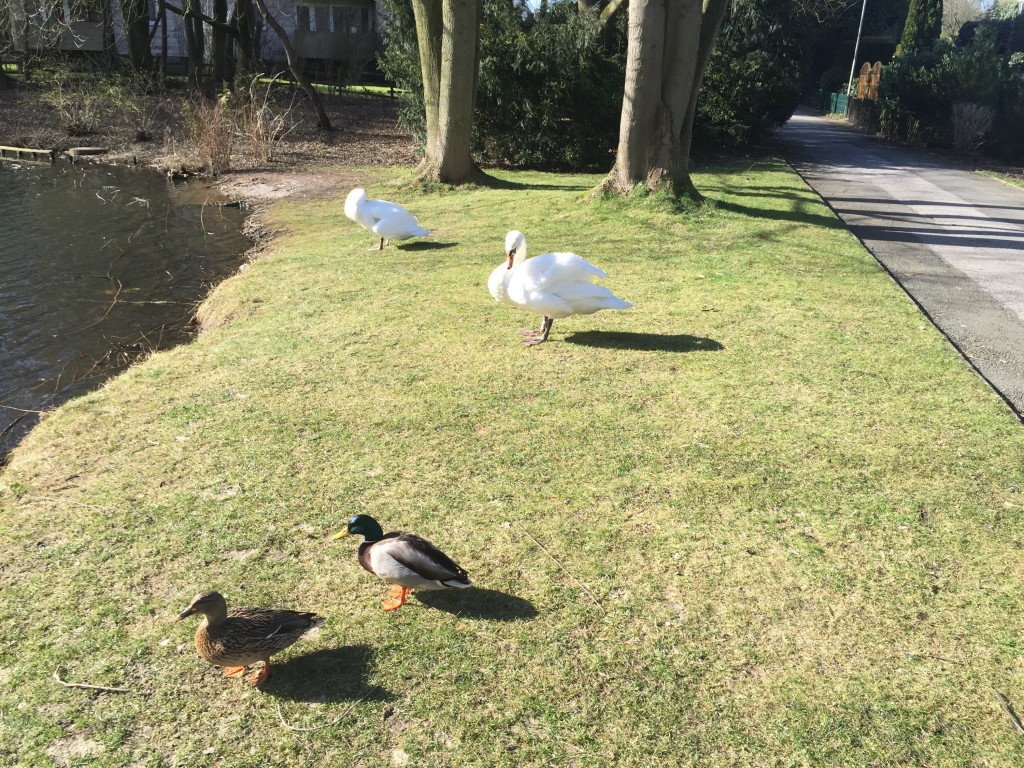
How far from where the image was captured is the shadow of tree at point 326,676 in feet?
11.0

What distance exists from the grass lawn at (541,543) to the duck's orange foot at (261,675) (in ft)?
0.12

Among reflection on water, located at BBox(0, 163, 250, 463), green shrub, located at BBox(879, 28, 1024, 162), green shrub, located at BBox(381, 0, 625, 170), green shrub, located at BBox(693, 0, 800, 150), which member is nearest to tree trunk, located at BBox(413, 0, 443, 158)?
green shrub, located at BBox(381, 0, 625, 170)

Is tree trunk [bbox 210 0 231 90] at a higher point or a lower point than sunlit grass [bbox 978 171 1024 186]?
higher

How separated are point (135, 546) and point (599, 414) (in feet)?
10.7

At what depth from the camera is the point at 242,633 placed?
10.7 ft

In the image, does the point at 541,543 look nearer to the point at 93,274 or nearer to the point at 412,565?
the point at 412,565

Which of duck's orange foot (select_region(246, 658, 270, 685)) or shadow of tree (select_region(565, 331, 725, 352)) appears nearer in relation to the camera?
duck's orange foot (select_region(246, 658, 270, 685))

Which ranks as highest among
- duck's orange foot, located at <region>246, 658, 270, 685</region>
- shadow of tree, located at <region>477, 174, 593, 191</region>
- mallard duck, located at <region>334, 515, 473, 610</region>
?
shadow of tree, located at <region>477, 174, 593, 191</region>

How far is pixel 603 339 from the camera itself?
7402 mm

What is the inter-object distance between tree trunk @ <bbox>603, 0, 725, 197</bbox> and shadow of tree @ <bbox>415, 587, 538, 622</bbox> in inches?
386

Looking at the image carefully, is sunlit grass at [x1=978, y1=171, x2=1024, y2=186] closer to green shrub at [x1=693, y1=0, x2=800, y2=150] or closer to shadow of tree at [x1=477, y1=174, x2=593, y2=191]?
green shrub at [x1=693, y1=0, x2=800, y2=150]

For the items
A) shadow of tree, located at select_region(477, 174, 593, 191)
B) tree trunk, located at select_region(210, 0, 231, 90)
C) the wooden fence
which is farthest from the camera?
the wooden fence

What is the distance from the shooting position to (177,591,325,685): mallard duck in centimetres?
328

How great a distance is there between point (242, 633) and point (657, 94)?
A: 11.0m
